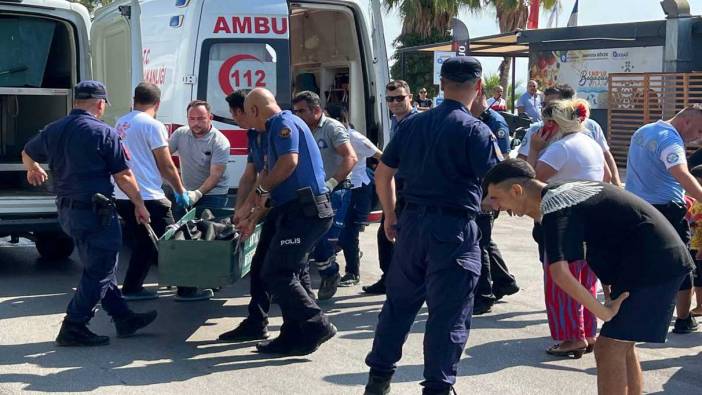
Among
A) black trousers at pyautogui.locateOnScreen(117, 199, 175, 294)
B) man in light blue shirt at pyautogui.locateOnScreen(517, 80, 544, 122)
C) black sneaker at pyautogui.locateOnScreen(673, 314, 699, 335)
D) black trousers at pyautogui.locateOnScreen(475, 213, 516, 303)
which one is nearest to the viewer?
black sneaker at pyautogui.locateOnScreen(673, 314, 699, 335)

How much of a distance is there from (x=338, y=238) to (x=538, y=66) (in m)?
15.7

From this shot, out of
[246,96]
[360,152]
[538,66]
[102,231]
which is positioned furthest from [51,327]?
[538,66]

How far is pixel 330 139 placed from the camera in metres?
8.05

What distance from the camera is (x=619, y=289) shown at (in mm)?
4488

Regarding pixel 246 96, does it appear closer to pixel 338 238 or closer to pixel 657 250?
pixel 338 238

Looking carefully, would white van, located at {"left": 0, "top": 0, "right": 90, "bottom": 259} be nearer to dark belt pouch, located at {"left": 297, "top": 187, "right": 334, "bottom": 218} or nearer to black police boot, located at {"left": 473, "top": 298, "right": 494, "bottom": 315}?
dark belt pouch, located at {"left": 297, "top": 187, "right": 334, "bottom": 218}

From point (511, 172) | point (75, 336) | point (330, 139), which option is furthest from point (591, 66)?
point (511, 172)

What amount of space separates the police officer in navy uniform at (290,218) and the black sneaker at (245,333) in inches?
11.4

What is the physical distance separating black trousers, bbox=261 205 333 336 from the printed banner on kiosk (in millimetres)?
16058

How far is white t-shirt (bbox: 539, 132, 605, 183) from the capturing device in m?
6.34

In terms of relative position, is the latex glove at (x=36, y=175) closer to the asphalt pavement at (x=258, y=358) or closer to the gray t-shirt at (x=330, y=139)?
the asphalt pavement at (x=258, y=358)

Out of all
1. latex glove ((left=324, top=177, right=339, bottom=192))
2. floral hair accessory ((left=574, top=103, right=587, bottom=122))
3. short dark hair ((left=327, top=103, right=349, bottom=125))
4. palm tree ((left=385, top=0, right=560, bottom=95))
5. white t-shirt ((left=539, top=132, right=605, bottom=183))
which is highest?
palm tree ((left=385, top=0, right=560, bottom=95))

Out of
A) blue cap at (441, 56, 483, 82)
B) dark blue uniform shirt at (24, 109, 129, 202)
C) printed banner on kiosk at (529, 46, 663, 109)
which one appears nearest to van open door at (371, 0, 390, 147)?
dark blue uniform shirt at (24, 109, 129, 202)

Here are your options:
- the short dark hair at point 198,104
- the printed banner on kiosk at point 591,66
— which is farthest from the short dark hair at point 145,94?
the printed banner on kiosk at point 591,66
